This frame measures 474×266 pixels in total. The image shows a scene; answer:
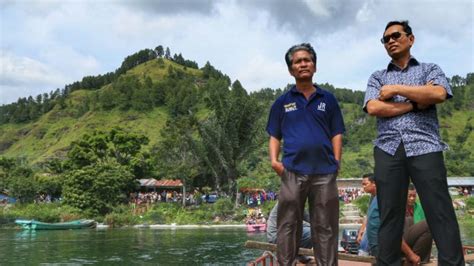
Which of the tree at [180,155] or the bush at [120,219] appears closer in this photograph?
the bush at [120,219]

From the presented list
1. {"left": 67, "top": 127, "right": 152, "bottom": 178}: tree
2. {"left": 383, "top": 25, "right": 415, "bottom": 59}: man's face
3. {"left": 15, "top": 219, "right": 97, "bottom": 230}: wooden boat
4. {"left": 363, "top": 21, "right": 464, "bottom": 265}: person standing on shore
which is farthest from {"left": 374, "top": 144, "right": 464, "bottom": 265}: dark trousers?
{"left": 67, "top": 127, "right": 152, "bottom": 178}: tree

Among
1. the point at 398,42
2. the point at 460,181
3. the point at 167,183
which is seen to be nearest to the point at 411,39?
the point at 398,42

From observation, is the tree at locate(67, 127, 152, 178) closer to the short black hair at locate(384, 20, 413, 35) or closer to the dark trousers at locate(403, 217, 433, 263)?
the dark trousers at locate(403, 217, 433, 263)

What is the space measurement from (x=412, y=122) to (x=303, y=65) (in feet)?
3.25

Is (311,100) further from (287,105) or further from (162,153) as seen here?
Result: (162,153)

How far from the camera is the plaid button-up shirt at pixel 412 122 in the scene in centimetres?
334

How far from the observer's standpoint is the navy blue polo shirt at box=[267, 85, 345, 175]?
3809mm

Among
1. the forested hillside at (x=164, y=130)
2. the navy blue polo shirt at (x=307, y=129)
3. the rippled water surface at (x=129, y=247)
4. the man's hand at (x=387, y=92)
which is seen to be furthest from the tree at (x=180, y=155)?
the man's hand at (x=387, y=92)

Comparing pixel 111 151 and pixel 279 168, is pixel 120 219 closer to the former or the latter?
pixel 111 151

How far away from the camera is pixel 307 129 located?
385cm

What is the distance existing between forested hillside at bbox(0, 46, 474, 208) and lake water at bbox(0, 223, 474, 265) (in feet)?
30.2

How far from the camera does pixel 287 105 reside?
13.1ft

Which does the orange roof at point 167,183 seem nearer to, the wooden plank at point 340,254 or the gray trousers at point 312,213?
the wooden plank at point 340,254

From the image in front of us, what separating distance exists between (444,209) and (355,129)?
98.5m
